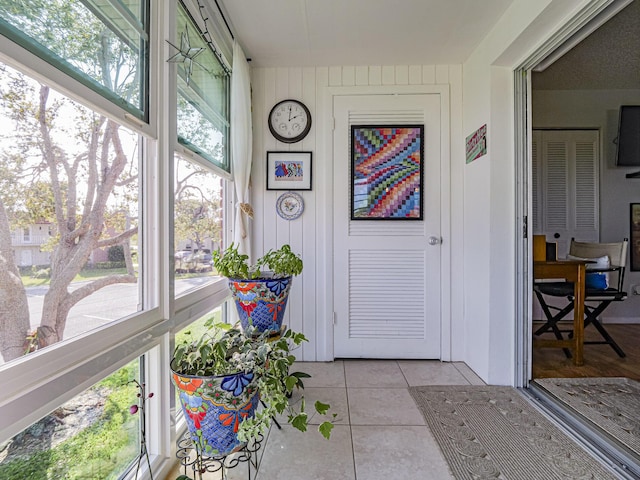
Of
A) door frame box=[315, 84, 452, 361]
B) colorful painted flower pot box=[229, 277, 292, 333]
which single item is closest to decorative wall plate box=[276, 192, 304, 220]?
door frame box=[315, 84, 452, 361]

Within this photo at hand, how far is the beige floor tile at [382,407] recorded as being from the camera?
1805 millimetres

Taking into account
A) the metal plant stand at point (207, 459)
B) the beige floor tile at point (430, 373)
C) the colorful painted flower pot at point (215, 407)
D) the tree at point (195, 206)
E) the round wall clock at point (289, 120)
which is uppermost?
the round wall clock at point (289, 120)

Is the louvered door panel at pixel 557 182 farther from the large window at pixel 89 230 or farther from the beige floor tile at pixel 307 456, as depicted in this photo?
the large window at pixel 89 230

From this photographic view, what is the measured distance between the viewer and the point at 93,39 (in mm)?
1034

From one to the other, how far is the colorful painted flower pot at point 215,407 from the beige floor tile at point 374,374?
4.42ft

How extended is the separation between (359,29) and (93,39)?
1.66 m

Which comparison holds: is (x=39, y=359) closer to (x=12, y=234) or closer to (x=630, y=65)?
(x=12, y=234)

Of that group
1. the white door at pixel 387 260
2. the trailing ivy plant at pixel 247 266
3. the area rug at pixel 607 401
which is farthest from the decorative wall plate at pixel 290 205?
the area rug at pixel 607 401

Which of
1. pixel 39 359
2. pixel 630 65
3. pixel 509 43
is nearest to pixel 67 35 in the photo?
pixel 39 359

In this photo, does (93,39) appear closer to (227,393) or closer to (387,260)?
(227,393)

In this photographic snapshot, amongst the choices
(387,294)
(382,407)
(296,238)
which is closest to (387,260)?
(387,294)

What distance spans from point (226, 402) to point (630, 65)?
13.4 feet

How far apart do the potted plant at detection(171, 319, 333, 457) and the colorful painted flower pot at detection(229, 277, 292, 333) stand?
40cm

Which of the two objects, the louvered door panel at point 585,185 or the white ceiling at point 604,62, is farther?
the louvered door panel at point 585,185
